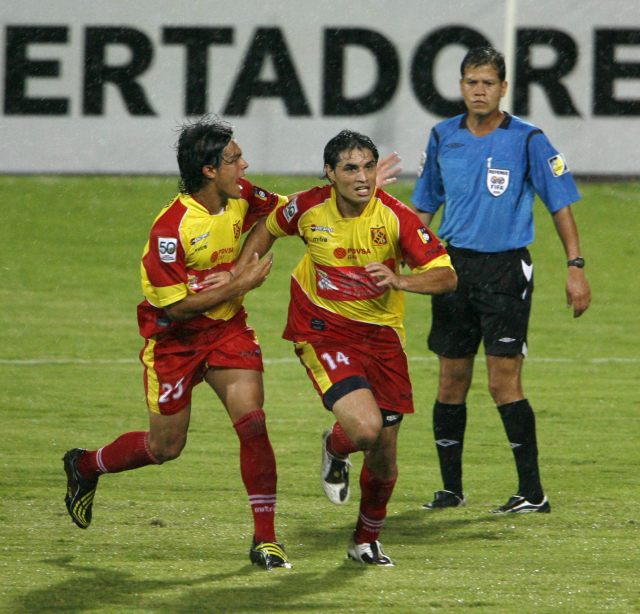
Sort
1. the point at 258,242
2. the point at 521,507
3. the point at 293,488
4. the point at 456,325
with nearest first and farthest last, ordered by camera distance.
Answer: the point at 258,242
the point at 521,507
the point at 456,325
the point at 293,488

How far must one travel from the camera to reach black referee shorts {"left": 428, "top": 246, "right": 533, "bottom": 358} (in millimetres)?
7820

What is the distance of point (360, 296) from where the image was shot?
691 centimetres

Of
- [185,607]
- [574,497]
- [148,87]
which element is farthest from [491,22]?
[185,607]

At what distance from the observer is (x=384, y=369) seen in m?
6.88

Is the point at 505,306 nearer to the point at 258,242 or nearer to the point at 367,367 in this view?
the point at 367,367

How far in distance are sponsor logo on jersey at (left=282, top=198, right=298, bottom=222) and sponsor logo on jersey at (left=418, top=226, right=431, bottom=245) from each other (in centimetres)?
58

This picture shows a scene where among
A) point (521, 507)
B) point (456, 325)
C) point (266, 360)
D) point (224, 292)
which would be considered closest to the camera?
point (224, 292)

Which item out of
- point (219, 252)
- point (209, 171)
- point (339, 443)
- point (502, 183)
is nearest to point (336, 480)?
point (339, 443)

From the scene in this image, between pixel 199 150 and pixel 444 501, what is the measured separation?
2.37 m

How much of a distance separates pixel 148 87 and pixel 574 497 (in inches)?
435

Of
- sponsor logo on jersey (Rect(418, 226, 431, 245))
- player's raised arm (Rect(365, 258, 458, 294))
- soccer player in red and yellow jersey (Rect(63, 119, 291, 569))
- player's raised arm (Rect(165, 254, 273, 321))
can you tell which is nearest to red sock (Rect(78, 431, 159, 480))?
soccer player in red and yellow jersey (Rect(63, 119, 291, 569))

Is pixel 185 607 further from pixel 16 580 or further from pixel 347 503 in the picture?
pixel 347 503

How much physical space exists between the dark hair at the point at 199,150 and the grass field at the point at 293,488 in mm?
1666

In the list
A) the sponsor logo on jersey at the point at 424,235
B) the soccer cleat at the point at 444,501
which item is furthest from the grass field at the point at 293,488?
the sponsor logo on jersey at the point at 424,235
